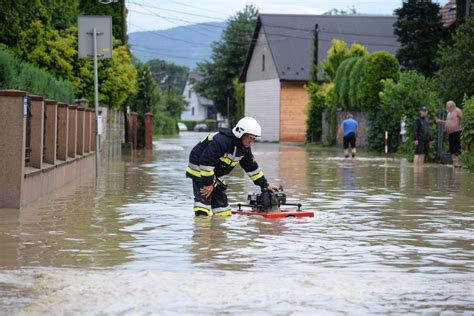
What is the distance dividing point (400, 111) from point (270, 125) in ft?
128

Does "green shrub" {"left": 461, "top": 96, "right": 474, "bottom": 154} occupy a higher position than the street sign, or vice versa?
the street sign

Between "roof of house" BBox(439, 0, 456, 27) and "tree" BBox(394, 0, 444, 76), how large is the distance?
4.47ft

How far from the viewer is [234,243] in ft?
39.9

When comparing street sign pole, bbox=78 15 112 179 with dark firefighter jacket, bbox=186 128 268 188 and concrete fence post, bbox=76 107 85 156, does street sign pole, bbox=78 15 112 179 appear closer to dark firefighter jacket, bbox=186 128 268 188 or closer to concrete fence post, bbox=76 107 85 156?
concrete fence post, bbox=76 107 85 156

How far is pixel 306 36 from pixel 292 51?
173 cm

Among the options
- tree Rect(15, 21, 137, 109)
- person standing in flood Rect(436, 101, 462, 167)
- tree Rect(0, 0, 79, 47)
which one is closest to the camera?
tree Rect(0, 0, 79, 47)

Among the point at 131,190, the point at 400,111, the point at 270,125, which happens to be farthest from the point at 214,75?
the point at 131,190

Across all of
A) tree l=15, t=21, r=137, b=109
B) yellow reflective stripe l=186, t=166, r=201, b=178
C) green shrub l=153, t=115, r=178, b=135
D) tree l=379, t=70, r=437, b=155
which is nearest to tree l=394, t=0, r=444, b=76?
tree l=379, t=70, r=437, b=155

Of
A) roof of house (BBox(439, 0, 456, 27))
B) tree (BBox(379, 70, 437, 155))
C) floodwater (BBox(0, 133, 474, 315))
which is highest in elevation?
roof of house (BBox(439, 0, 456, 27))

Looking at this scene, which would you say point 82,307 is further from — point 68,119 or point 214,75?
point 214,75

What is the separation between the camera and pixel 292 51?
79312mm

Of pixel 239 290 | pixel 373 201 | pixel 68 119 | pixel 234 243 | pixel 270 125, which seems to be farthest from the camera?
pixel 270 125

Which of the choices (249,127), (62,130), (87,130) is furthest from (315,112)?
(249,127)

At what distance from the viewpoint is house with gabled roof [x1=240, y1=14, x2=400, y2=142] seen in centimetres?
7762
